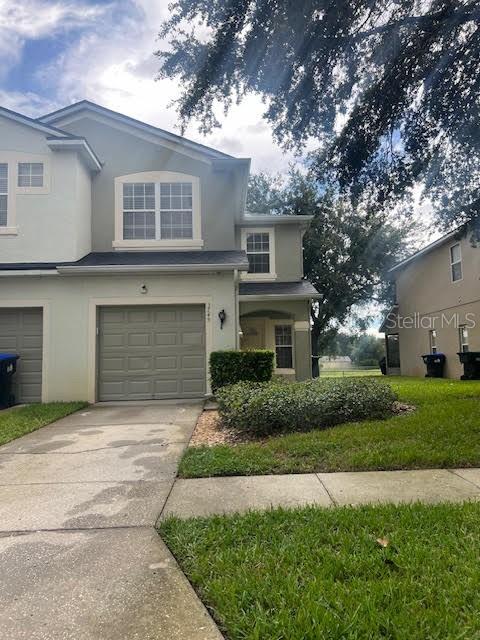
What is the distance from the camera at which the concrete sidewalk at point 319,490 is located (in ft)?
13.5

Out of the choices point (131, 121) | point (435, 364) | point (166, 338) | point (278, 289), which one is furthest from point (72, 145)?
point (435, 364)

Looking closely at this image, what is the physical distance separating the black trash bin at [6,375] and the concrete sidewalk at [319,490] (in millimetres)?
7189

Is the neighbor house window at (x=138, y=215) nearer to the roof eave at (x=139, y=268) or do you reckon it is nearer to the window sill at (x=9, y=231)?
the roof eave at (x=139, y=268)

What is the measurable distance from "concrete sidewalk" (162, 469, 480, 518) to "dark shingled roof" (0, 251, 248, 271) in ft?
22.7

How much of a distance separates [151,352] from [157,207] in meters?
4.21

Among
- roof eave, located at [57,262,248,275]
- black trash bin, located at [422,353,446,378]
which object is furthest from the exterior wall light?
black trash bin, located at [422,353,446,378]

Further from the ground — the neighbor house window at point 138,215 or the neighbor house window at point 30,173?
the neighbor house window at point 30,173

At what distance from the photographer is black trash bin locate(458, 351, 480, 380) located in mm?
17469

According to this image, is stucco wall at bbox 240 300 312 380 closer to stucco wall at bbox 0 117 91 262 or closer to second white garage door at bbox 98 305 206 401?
second white garage door at bbox 98 305 206 401

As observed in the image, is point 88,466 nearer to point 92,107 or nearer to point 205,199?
point 205,199

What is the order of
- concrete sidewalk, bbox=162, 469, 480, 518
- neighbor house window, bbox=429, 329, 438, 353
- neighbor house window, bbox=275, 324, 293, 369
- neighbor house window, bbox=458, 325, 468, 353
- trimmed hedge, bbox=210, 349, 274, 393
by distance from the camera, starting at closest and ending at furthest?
concrete sidewalk, bbox=162, 469, 480, 518 → trimmed hedge, bbox=210, 349, 274, 393 → neighbor house window, bbox=275, 324, 293, 369 → neighbor house window, bbox=458, 325, 468, 353 → neighbor house window, bbox=429, 329, 438, 353

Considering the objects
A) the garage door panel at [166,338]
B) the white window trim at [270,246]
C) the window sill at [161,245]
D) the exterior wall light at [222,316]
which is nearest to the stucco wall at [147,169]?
the window sill at [161,245]

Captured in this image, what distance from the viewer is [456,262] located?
19688 millimetres

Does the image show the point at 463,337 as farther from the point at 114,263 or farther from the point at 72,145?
the point at 72,145
